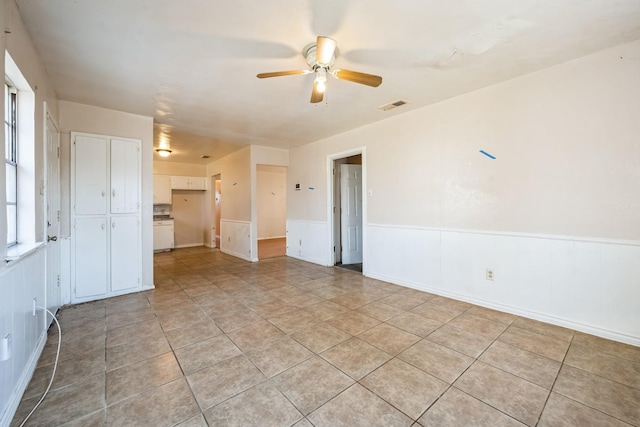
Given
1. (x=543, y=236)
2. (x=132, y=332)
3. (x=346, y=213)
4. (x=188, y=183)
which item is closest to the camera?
(x=132, y=332)

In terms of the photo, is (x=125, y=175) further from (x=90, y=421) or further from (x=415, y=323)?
(x=415, y=323)

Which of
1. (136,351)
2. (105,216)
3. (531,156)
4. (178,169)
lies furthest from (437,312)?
(178,169)

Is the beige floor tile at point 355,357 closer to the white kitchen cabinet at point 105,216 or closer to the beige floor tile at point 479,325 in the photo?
the beige floor tile at point 479,325

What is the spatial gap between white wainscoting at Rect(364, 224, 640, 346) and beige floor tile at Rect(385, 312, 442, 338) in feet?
2.79

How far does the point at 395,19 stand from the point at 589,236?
260cm

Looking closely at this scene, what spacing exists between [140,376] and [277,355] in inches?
38.4

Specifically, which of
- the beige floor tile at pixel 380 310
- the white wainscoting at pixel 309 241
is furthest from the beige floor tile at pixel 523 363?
the white wainscoting at pixel 309 241

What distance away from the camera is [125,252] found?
12.2 ft

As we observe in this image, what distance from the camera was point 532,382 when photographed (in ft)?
5.86

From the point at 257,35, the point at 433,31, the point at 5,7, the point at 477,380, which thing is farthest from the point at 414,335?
the point at 5,7

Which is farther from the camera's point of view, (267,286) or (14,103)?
(267,286)

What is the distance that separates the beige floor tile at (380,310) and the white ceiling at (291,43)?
101 inches

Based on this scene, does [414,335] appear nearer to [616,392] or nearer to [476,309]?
[476,309]

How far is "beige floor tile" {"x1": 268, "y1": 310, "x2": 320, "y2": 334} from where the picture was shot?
262 cm
